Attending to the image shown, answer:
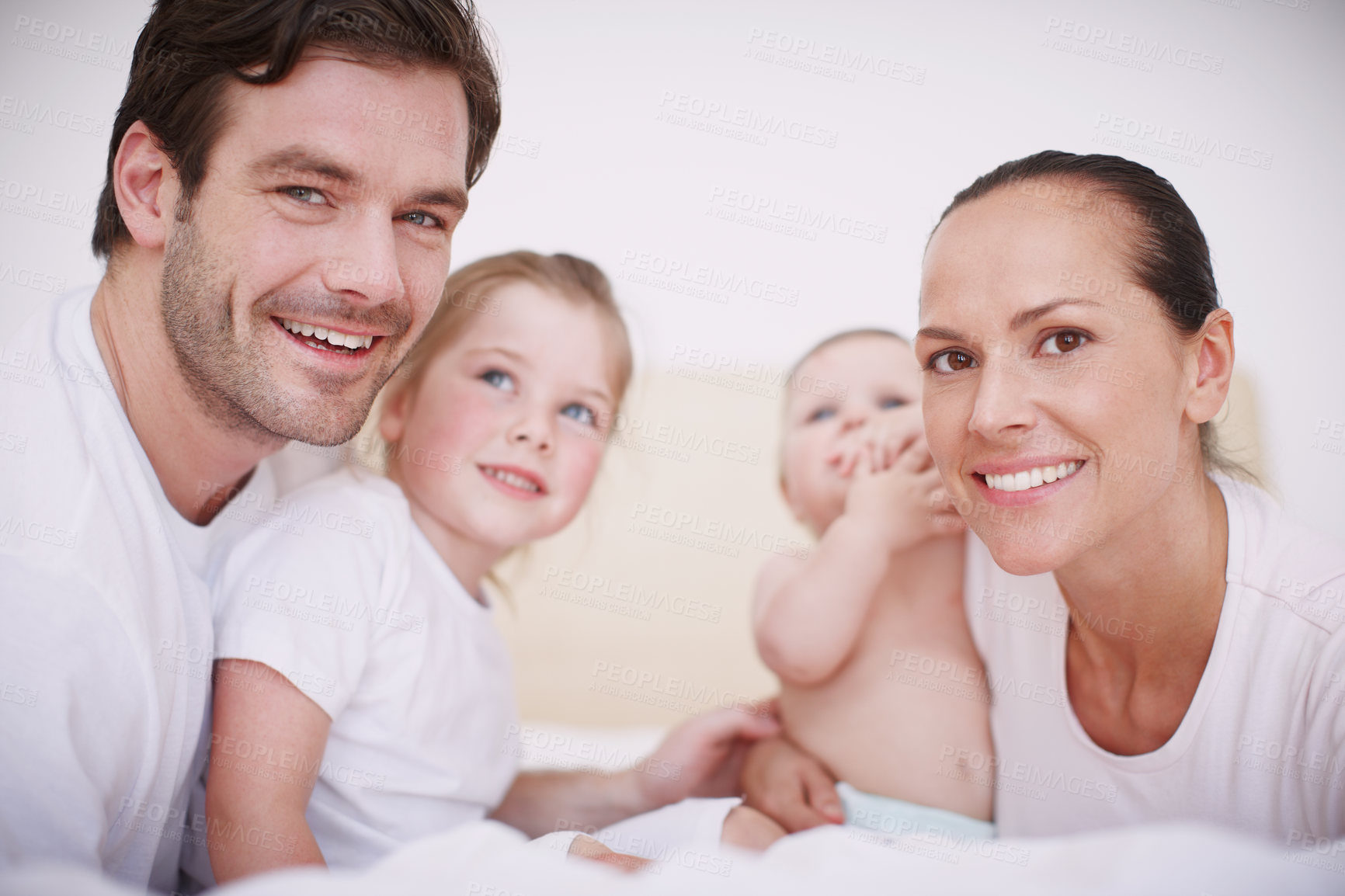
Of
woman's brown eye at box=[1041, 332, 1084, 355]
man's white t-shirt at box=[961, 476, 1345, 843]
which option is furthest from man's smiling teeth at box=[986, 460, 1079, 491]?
man's white t-shirt at box=[961, 476, 1345, 843]

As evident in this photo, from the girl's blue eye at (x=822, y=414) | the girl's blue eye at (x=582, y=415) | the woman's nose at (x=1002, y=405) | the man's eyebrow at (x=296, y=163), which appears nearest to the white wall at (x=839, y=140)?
the girl's blue eye at (x=582, y=415)

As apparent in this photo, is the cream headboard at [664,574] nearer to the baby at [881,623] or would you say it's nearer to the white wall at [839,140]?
the white wall at [839,140]

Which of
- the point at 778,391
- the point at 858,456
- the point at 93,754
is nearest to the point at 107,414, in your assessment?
the point at 93,754

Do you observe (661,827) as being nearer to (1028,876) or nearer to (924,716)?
(924,716)

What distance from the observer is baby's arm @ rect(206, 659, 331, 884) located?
4.01 feet

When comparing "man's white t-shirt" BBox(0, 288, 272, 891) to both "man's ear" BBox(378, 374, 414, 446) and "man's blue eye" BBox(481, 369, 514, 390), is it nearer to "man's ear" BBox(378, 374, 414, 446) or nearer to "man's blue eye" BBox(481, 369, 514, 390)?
"man's ear" BBox(378, 374, 414, 446)

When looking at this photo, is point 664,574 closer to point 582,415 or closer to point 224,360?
point 582,415

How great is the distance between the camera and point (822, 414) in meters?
1.89

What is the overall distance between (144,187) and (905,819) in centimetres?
162

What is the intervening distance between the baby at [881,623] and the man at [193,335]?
2.83ft

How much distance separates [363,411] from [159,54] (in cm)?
61

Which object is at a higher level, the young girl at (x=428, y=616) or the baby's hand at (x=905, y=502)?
the baby's hand at (x=905, y=502)

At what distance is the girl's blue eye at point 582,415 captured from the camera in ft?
5.58

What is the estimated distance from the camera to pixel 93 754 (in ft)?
3.72
